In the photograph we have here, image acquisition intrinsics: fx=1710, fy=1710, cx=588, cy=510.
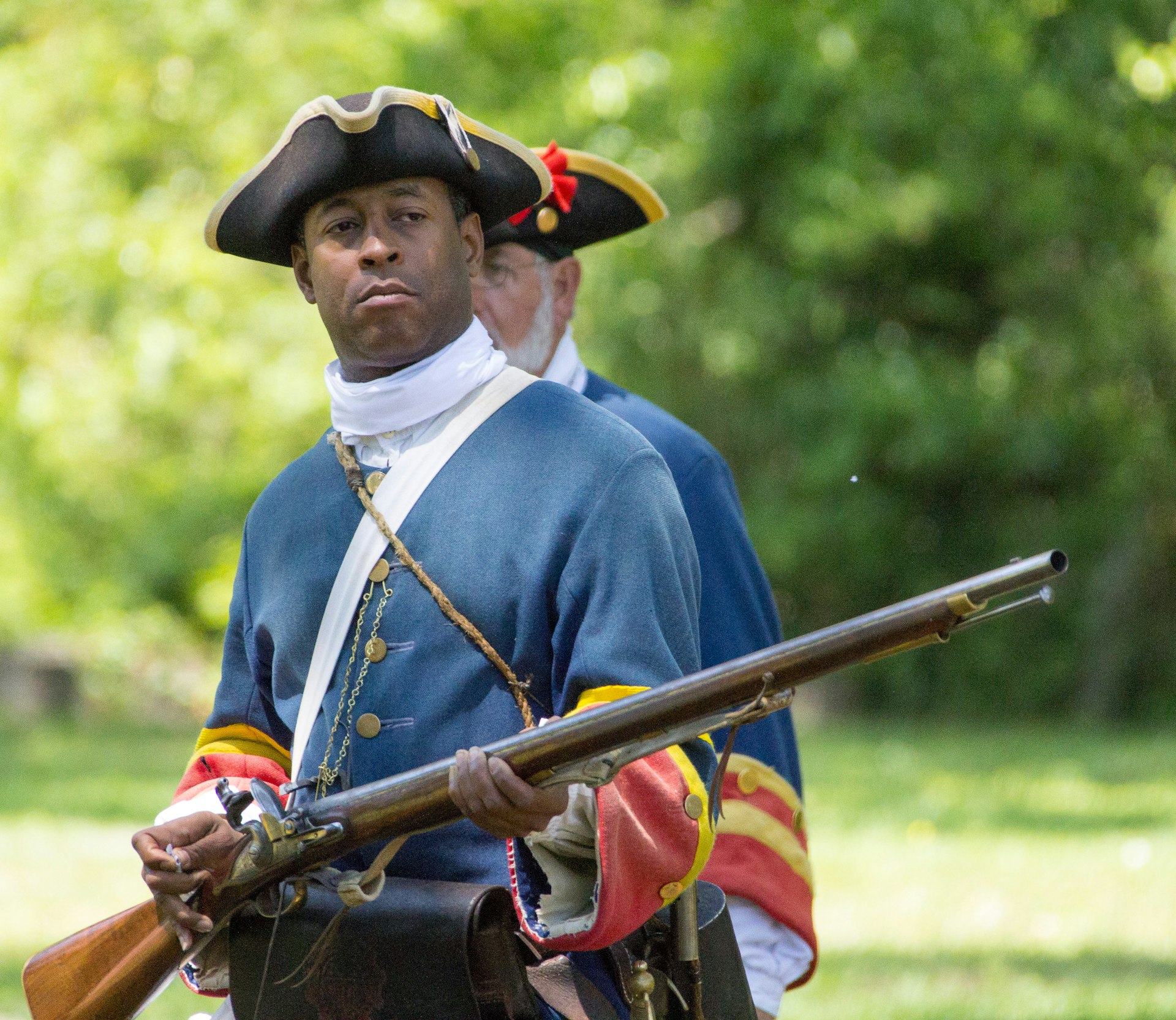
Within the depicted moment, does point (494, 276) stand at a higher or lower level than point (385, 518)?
higher

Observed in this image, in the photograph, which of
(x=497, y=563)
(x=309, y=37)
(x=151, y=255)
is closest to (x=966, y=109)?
(x=309, y=37)

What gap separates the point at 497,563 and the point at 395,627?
19 cm

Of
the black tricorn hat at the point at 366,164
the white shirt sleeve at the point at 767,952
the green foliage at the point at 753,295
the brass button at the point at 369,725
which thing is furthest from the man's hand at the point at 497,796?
the green foliage at the point at 753,295

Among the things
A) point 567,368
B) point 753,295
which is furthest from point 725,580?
point 753,295

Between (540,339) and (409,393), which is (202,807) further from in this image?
(540,339)

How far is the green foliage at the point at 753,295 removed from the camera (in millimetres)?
12273

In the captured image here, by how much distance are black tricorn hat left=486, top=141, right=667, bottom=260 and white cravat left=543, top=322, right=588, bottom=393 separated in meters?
0.24

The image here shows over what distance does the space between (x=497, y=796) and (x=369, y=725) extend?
380 millimetres

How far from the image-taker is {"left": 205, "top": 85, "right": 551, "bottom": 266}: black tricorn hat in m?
2.54

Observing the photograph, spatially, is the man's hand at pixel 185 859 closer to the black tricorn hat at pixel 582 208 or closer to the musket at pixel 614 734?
the musket at pixel 614 734

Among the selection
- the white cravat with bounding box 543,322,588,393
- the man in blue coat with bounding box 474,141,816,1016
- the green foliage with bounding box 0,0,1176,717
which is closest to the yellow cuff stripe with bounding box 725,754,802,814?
the man in blue coat with bounding box 474,141,816,1016

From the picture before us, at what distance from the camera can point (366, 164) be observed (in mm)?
2537

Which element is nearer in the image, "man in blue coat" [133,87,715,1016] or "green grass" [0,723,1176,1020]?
"man in blue coat" [133,87,715,1016]

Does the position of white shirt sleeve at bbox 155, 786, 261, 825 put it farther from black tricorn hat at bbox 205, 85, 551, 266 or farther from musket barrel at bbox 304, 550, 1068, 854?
black tricorn hat at bbox 205, 85, 551, 266
